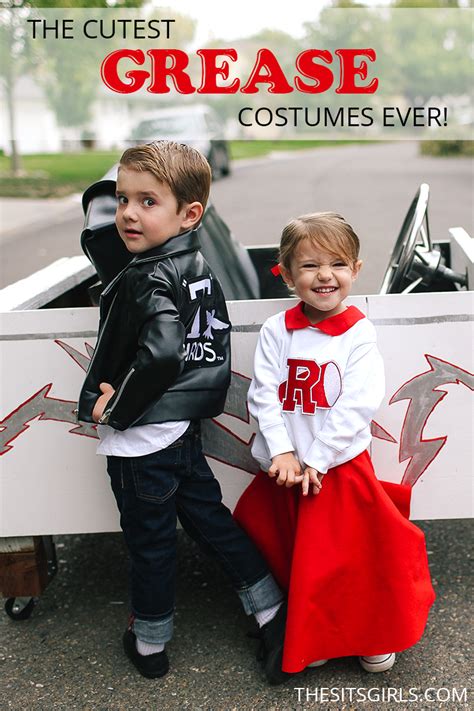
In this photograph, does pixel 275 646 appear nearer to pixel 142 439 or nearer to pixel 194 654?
pixel 194 654

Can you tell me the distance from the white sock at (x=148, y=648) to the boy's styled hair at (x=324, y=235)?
1.13 metres

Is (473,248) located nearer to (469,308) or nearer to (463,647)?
(469,308)

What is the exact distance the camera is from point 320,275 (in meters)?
1.94

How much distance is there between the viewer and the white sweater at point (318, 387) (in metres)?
1.93

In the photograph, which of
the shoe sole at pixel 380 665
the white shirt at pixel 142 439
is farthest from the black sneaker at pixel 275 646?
the white shirt at pixel 142 439

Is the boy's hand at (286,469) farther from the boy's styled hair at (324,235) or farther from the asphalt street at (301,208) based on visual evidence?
the asphalt street at (301,208)

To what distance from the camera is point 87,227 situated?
7.41ft

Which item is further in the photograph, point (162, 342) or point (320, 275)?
point (320, 275)

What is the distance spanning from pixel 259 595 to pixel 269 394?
23.9 inches

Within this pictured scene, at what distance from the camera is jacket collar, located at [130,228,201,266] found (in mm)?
1899

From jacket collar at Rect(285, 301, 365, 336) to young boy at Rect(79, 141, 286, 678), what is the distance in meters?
0.18

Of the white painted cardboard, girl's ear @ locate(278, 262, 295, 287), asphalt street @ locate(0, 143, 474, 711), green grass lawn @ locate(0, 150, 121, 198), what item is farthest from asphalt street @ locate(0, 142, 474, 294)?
girl's ear @ locate(278, 262, 295, 287)

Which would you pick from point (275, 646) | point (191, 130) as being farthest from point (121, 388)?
point (191, 130)

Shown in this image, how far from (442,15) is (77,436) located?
193 feet
